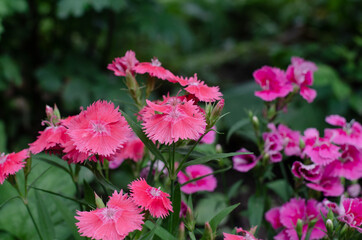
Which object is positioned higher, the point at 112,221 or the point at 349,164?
the point at 112,221

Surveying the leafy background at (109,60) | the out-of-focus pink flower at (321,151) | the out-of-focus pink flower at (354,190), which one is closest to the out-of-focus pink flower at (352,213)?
the out-of-focus pink flower at (321,151)

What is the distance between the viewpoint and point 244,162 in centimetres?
99

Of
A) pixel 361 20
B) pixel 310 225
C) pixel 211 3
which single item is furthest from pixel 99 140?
pixel 211 3

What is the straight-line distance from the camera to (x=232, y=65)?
284 cm

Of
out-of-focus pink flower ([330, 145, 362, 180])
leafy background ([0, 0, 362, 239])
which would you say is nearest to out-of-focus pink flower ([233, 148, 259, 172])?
out-of-focus pink flower ([330, 145, 362, 180])

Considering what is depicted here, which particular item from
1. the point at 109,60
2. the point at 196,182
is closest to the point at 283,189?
the point at 196,182

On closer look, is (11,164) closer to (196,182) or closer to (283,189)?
(196,182)

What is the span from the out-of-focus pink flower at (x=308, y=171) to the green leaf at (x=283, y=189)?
149 mm

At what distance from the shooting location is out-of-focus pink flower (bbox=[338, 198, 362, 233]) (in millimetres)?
734

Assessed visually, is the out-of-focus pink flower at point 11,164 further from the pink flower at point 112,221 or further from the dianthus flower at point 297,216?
the dianthus flower at point 297,216

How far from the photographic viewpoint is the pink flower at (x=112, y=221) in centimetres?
59

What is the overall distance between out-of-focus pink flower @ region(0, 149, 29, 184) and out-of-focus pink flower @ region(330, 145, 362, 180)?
71 cm

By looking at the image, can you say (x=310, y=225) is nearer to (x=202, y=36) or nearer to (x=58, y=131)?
(x=58, y=131)

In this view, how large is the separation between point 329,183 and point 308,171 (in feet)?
0.28
